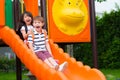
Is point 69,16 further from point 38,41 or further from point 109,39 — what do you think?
point 109,39

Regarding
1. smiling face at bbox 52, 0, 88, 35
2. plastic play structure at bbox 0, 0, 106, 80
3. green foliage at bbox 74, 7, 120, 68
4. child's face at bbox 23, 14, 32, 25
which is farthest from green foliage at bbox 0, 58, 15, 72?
child's face at bbox 23, 14, 32, 25

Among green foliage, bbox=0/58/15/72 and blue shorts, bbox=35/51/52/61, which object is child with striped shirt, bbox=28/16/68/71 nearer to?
blue shorts, bbox=35/51/52/61

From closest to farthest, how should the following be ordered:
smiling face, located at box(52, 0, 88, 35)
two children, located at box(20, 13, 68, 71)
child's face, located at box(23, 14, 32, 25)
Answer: two children, located at box(20, 13, 68, 71)
child's face, located at box(23, 14, 32, 25)
smiling face, located at box(52, 0, 88, 35)

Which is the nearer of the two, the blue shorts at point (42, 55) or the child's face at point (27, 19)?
the blue shorts at point (42, 55)

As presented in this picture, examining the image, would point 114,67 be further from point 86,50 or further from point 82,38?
point 82,38

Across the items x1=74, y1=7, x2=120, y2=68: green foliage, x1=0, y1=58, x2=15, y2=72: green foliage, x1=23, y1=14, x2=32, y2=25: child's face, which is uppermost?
x1=23, y1=14, x2=32, y2=25: child's face

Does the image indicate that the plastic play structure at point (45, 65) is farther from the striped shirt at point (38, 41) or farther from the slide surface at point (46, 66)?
the striped shirt at point (38, 41)

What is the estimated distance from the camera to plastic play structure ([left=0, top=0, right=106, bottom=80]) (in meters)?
5.79

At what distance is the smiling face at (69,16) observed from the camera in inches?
344

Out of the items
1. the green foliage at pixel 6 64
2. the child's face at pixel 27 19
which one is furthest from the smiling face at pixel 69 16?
the green foliage at pixel 6 64

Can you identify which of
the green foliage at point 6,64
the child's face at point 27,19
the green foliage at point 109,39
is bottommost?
the green foliage at point 6,64

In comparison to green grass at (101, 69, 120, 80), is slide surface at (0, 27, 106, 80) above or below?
above

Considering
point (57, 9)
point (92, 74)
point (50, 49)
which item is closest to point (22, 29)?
point (50, 49)

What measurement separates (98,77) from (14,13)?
319 centimetres
